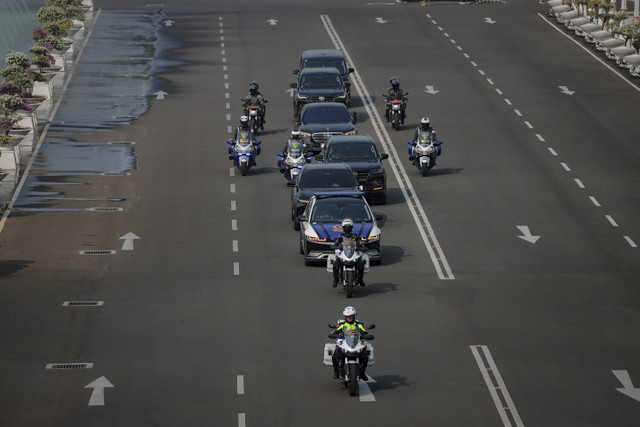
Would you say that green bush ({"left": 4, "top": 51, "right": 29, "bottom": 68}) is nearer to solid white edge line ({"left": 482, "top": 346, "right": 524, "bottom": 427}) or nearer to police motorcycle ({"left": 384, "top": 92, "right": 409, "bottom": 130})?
police motorcycle ({"left": 384, "top": 92, "right": 409, "bottom": 130})

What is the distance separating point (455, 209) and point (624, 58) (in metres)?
27.2

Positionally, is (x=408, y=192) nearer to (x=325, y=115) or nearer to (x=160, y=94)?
(x=325, y=115)

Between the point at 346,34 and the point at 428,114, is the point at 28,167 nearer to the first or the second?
the point at 428,114

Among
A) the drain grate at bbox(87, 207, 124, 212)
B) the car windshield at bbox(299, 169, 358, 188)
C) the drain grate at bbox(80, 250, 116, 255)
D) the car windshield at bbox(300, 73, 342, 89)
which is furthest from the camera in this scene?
the car windshield at bbox(300, 73, 342, 89)

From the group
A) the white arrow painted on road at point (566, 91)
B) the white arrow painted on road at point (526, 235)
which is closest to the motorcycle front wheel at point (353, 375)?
the white arrow painted on road at point (526, 235)

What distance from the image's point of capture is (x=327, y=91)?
55000mm

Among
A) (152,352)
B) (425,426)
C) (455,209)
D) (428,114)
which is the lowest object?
(428,114)

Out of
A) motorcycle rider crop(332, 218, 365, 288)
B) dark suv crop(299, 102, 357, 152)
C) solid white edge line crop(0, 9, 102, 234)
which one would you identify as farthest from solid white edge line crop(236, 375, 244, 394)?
dark suv crop(299, 102, 357, 152)

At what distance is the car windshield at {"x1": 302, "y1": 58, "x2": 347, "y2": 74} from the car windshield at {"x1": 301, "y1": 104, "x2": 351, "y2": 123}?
9047 mm

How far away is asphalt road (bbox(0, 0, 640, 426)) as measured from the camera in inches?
1011

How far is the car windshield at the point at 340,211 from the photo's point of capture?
35.6m

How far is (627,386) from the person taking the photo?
26297mm

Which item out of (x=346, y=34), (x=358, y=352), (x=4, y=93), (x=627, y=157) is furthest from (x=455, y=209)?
(x=346, y=34)

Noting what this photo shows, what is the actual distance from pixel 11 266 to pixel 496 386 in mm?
14403
